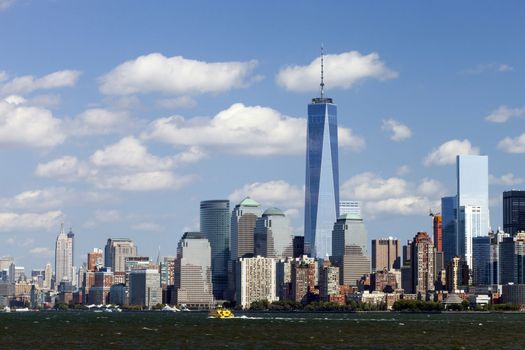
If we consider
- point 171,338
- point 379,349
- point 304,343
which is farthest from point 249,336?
point 379,349

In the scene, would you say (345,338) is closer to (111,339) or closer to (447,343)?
(447,343)

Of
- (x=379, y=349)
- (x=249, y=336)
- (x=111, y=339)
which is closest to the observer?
(x=379, y=349)

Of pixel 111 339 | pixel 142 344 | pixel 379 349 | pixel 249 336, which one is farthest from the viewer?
pixel 249 336

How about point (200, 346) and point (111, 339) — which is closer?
point (200, 346)

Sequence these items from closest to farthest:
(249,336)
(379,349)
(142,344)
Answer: (379,349)
(142,344)
(249,336)

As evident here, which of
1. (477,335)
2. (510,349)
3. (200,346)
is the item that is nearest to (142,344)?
(200,346)

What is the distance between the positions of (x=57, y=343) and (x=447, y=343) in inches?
2036

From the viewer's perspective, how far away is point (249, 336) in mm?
187625

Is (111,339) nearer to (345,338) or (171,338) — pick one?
(171,338)

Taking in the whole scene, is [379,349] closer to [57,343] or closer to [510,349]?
[510,349]

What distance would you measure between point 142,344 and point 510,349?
4633cm

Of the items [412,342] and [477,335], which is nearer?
[412,342]

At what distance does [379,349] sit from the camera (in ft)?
486

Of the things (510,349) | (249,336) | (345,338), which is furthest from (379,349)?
(249,336)
